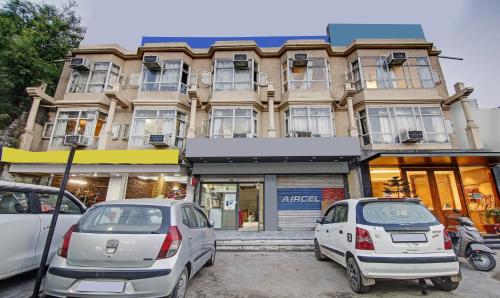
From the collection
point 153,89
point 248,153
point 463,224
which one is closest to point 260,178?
point 248,153

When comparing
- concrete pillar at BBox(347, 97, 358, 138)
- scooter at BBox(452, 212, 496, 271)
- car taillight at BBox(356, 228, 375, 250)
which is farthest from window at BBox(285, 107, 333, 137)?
car taillight at BBox(356, 228, 375, 250)

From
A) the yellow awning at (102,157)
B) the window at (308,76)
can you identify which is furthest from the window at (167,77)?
the window at (308,76)

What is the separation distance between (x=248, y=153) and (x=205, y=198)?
3629 mm

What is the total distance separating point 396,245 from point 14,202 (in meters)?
6.73

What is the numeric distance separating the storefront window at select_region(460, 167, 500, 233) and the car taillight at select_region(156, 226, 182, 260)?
13533mm

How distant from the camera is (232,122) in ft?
41.0

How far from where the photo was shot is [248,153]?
1021 centimetres

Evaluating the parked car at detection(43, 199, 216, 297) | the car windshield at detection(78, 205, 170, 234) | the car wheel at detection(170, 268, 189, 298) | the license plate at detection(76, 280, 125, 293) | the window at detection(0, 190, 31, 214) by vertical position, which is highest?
the window at detection(0, 190, 31, 214)

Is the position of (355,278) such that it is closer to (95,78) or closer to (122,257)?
(122,257)

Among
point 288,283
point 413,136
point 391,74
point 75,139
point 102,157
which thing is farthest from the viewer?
point 391,74

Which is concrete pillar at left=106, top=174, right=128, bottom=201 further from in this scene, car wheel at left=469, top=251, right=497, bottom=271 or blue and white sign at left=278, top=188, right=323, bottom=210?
car wheel at left=469, top=251, right=497, bottom=271

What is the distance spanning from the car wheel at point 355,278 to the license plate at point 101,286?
3.79 m

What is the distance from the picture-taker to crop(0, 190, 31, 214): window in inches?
145

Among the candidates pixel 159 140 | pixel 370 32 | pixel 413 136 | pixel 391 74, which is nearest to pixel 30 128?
pixel 159 140
